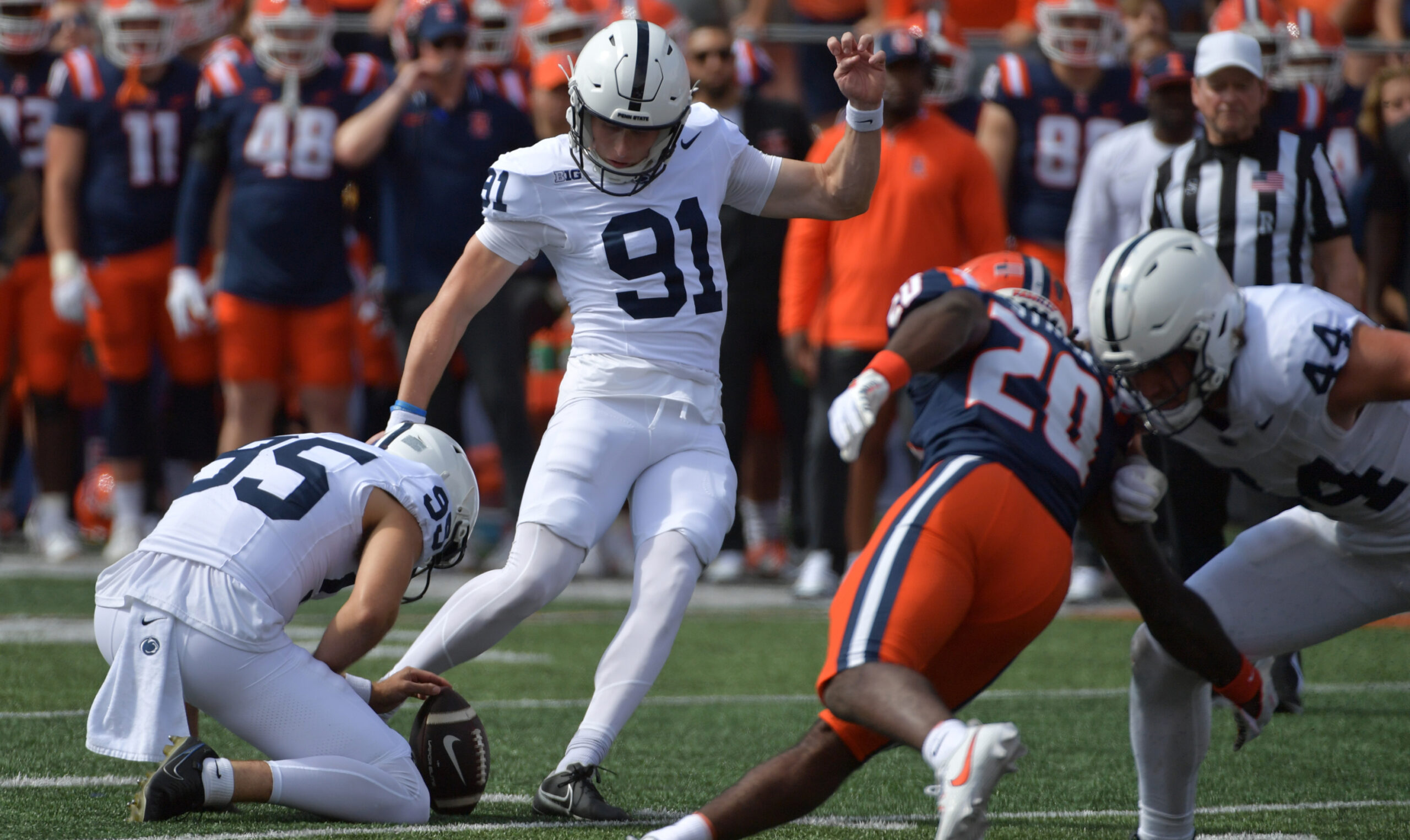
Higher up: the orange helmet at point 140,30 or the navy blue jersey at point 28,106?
the orange helmet at point 140,30

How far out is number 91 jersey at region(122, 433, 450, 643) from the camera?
11.2ft

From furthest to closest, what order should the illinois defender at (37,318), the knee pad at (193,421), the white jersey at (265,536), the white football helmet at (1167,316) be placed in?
1. the knee pad at (193,421)
2. the illinois defender at (37,318)
3. the white jersey at (265,536)
4. the white football helmet at (1167,316)

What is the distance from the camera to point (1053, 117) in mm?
7414

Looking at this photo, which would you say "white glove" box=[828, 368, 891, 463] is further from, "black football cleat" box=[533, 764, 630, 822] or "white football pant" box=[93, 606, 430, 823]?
"white football pant" box=[93, 606, 430, 823]

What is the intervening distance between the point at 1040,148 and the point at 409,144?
270 cm

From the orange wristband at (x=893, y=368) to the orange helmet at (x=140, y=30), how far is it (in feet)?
19.4

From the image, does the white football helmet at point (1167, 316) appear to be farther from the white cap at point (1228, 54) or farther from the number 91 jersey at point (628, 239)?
the white cap at point (1228, 54)

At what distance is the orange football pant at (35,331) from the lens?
8.00 m

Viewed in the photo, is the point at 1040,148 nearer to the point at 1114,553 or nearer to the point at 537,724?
the point at 537,724

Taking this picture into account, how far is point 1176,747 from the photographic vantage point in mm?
3311

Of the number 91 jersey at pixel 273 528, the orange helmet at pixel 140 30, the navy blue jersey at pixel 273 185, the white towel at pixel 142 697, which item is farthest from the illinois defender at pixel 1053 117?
the white towel at pixel 142 697

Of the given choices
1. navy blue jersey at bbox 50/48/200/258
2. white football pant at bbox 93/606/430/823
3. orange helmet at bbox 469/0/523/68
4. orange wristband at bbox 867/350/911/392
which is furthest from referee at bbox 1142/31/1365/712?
navy blue jersey at bbox 50/48/200/258

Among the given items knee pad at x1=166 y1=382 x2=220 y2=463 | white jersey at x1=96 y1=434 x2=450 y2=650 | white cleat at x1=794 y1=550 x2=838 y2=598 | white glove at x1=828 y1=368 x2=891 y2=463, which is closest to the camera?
white glove at x1=828 y1=368 x2=891 y2=463

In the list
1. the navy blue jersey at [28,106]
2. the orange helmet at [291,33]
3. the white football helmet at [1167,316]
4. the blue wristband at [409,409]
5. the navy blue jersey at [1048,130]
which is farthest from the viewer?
the navy blue jersey at [28,106]
